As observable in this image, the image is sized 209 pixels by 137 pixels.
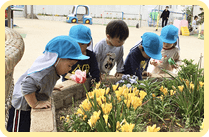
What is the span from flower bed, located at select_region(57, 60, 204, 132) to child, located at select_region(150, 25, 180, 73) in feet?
3.59

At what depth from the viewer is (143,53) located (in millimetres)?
2777

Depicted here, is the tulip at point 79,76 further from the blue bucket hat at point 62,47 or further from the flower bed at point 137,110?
the blue bucket hat at point 62,47

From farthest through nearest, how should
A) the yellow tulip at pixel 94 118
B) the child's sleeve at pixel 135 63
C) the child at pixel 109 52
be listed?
the child at pixel 109 52, the child's sleeve at pixel 135 63, the yellow tulip at pixel 94 118

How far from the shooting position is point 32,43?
26.8 feet

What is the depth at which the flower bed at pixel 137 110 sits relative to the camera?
149cm

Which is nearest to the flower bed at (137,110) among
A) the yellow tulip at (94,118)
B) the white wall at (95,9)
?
the yellow tulip at (94,118)

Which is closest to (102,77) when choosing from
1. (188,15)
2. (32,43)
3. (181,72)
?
(181,72)

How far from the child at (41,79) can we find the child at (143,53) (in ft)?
3.53

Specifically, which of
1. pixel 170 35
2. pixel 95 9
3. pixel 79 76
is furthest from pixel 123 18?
pixel 79 76

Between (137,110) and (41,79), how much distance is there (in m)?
0.78

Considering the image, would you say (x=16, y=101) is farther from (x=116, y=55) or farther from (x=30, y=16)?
(x=30, y=16)

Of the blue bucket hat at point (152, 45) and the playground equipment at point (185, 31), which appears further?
the playground equipment at point (185, 31)

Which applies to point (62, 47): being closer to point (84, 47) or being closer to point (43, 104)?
point (43, 104)

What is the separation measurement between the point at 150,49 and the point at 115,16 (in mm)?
21182
